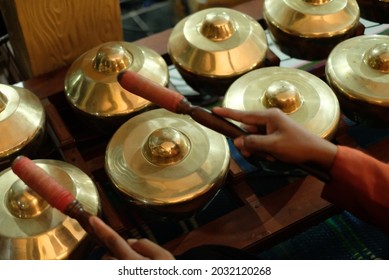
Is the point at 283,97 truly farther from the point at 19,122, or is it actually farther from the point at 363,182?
the point at 19,122

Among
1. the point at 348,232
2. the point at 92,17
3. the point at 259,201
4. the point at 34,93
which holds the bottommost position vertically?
the point at 348,232

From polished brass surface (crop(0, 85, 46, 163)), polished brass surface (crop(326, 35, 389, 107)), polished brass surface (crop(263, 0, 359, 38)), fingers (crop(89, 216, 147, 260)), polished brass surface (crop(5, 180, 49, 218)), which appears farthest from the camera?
polished brass surface (crop(263, 0, 359, 38))

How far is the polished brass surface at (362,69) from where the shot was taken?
1197 mm

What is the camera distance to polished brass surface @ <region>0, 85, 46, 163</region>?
1087mm

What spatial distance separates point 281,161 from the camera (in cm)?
102

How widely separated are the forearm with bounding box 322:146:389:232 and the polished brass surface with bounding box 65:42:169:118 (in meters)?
0.42

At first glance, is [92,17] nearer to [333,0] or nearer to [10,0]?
[10,0]

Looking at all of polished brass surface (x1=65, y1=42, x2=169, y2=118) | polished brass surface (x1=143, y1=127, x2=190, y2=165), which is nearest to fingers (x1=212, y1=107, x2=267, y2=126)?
polished brass surface (x1=143, y1=127, x2=190, y2=165)

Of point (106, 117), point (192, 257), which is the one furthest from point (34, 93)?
point (192, 257)

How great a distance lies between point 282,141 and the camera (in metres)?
0.96

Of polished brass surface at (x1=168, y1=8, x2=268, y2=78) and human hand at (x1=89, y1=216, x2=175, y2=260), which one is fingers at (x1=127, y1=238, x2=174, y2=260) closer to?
human hand at (x1=89, y1=216, x2=175, y2=260)

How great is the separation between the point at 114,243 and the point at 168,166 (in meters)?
0.23

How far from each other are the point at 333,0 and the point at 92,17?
1.90 ft

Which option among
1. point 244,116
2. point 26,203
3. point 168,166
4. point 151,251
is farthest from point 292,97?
point 26,203
